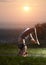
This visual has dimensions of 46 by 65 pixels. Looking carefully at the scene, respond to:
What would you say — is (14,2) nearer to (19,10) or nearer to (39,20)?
(19,10)

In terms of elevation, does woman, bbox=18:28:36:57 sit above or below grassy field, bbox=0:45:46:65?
above

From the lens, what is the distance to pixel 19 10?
126 centimetres

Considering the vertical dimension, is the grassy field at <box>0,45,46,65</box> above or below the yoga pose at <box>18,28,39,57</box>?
below

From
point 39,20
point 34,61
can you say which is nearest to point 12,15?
point 39,20

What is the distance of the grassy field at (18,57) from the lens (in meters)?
1.21

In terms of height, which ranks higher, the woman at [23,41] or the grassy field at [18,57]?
the woman at [23,41]

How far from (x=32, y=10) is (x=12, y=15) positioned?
0.12m

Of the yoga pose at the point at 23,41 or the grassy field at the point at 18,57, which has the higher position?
the yoga pose at the point at 23,41

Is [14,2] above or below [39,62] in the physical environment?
above

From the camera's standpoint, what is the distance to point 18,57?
4.13 feet

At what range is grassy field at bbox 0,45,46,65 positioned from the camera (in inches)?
47.6

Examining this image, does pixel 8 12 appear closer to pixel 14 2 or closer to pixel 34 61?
pixel 14 2

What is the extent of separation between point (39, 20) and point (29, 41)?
14 cm

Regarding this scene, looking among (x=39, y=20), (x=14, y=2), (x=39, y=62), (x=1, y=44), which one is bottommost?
(x=39, y=62)
